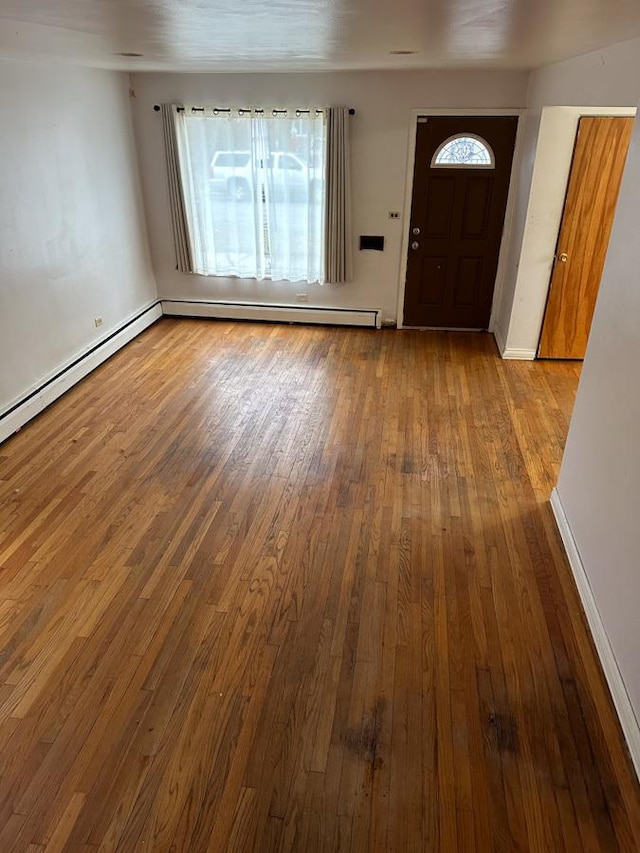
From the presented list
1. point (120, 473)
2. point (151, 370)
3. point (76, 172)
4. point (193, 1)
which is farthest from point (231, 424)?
point (193, 1)

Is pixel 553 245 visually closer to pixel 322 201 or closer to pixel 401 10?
pixel 322 201

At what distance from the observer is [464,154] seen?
215 inches

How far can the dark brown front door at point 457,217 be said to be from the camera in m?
5.38

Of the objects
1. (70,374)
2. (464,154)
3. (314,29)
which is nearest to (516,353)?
(464,154)

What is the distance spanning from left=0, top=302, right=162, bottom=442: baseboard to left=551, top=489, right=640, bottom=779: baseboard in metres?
3.72

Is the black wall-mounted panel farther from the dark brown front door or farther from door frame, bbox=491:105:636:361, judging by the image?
door frame, bbox=491:105:636:361

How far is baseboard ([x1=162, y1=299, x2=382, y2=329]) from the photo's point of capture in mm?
6242

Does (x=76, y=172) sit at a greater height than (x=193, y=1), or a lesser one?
lesser

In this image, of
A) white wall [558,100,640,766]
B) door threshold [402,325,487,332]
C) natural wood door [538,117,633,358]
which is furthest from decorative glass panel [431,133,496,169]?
white wall [558,100,640,766]

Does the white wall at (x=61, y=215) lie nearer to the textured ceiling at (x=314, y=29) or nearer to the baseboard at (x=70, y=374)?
the baseboard at (x=70, y=374)

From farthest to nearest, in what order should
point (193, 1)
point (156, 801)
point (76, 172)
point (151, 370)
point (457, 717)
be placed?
point (151, 370) → point (76, 172) → point (457, 717) → point (156, 801) → point (193, 1)

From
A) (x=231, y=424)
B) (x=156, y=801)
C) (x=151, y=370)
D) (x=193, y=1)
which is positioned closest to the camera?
(x=193, y=1)

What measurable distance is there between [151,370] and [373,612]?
3.42 meters

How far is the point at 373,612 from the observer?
104 inches
